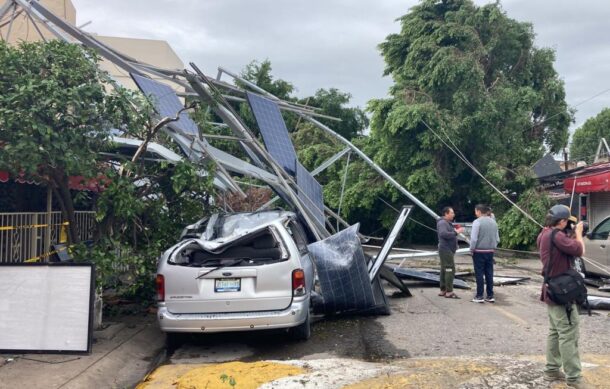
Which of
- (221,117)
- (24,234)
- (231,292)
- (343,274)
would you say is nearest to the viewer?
(231,292)

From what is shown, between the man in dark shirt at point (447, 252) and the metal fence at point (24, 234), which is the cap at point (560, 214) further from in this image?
the metal fence at point (24, 234)

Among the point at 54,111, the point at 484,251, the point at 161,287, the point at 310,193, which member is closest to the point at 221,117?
the point at 310,193

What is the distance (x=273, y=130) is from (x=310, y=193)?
4.82 ft

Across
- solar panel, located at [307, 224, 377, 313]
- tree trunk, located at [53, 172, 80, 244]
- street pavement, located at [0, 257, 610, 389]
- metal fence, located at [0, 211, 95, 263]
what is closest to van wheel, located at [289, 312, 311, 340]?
street pavement, located at [0, 257, 610, 389]

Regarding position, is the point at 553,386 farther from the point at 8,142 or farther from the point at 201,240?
the point at 8,142

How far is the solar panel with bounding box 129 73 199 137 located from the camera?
844cm

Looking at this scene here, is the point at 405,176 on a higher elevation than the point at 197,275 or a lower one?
higher

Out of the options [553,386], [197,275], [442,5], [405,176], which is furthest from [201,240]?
[442,5]

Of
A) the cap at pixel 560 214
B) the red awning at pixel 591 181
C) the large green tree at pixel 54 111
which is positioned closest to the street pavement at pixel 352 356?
the cap at pixel 560 214

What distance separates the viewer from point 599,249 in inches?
461

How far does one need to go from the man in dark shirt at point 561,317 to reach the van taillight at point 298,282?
8.70ft

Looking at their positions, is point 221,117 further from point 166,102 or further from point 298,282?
point 298,282

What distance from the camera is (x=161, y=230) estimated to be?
856 cm

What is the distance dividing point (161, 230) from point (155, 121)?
68.0 inches
